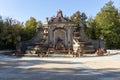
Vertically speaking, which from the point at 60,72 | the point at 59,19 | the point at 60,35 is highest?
the point at 59,19

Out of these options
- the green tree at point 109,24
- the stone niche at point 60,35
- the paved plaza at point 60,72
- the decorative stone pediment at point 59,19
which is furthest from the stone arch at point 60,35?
the paved plaza at point 60,72

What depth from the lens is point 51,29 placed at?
150ft

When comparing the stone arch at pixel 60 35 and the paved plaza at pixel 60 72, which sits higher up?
the stone arch at pixel 60 35

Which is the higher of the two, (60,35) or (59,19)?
(59,19)

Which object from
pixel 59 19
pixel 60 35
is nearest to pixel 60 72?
pixel 60 35

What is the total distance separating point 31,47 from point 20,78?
96.4 feet

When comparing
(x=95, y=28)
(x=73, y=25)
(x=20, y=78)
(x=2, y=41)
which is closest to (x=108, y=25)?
(x=95, y=28)

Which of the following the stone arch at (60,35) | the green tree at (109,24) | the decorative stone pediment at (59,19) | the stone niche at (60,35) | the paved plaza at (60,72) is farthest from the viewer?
the green tree at (109,24)

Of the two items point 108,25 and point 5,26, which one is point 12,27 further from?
point 108,25

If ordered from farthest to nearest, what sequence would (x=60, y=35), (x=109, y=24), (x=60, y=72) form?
1. (x=109, y=24)
2. (x=60, y=35)
3. (x=60, y=72)

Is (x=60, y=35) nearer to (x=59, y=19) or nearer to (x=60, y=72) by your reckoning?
(x=59, y=19)

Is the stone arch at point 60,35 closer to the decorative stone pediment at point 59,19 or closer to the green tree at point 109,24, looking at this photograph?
the decorative stone pediment at point 59,19

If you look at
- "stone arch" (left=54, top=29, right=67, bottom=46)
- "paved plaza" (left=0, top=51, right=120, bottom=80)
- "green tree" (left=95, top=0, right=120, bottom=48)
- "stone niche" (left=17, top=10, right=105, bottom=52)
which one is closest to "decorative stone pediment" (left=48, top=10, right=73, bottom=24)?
"stone niche" (left=17, top=10, right=105, bottom=52)

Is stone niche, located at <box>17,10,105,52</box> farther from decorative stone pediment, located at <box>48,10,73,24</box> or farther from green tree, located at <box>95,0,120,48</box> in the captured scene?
green tree, located at <box>95,0,120,48</box>
